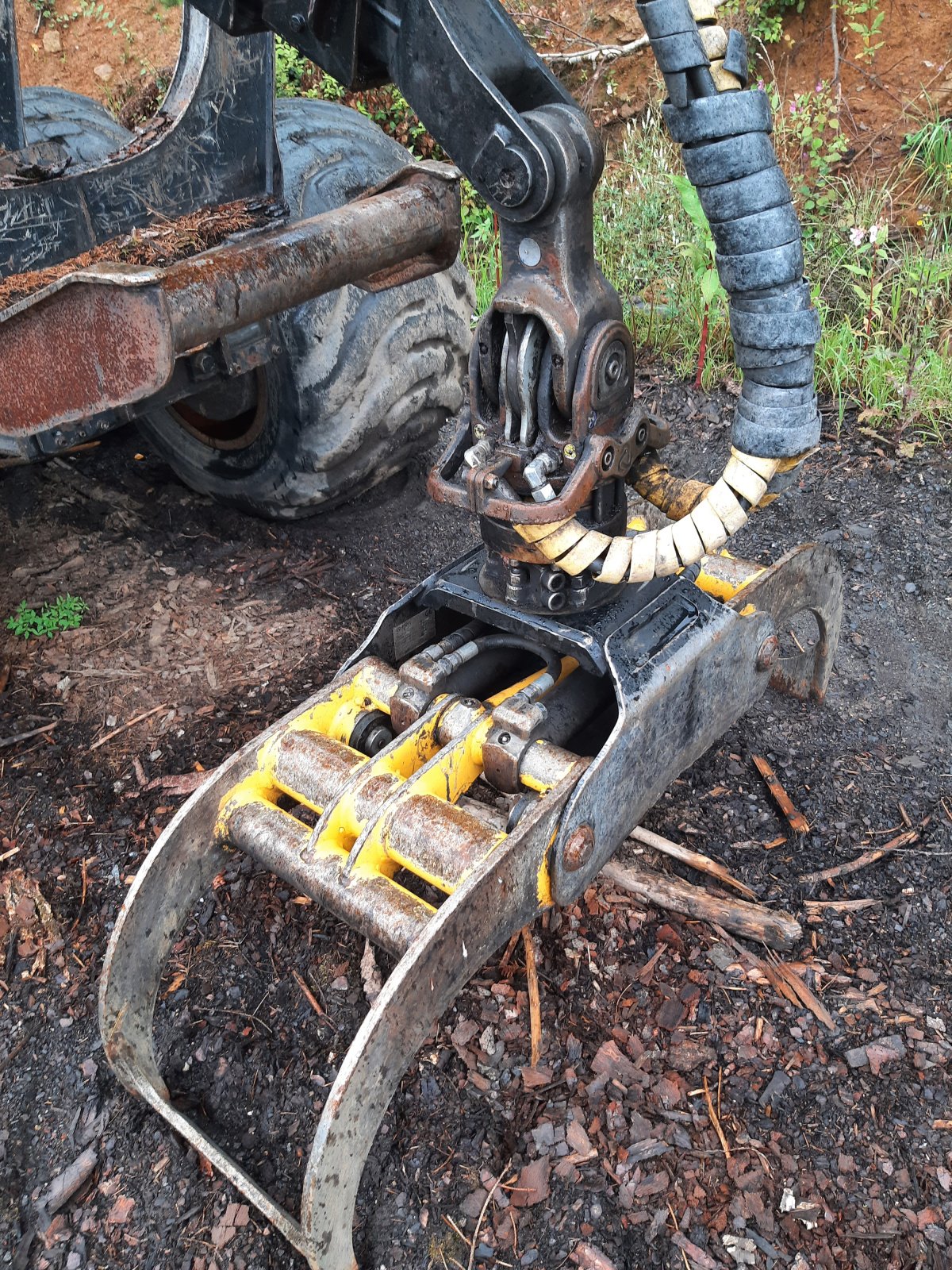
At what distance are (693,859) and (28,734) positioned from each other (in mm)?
1696

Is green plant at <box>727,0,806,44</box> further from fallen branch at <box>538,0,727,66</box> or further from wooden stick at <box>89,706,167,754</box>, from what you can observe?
wooden stick at <box>89,706,167,754</box>

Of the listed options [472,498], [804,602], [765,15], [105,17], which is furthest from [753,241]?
[105,17]

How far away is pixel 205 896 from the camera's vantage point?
7.50 feet

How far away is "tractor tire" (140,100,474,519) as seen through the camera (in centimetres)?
273

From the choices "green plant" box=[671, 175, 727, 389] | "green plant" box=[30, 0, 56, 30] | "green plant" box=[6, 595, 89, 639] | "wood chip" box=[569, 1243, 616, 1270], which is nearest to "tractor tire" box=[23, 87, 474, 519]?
"green plant" box=[6, 595, 89, 639]

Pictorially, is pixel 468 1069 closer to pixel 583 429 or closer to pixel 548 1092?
pixel 548 1092

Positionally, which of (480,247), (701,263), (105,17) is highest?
(105,17)

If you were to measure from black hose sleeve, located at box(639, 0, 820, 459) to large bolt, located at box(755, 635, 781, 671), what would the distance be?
1.89 ft

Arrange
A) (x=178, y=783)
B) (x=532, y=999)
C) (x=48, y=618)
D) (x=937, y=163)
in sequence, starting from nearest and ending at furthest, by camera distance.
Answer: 1. (x=532, y=999)
2. (x=178, y=783)
3. (x=48, y=618)
4. (x=937, y=163)

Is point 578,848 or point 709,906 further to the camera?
point 709,906

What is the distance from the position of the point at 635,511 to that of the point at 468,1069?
77.6 inches

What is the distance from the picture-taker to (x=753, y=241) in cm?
160

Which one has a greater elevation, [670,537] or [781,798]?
[670,537]

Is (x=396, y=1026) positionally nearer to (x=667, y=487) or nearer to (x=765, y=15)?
(x=667, y=487)
